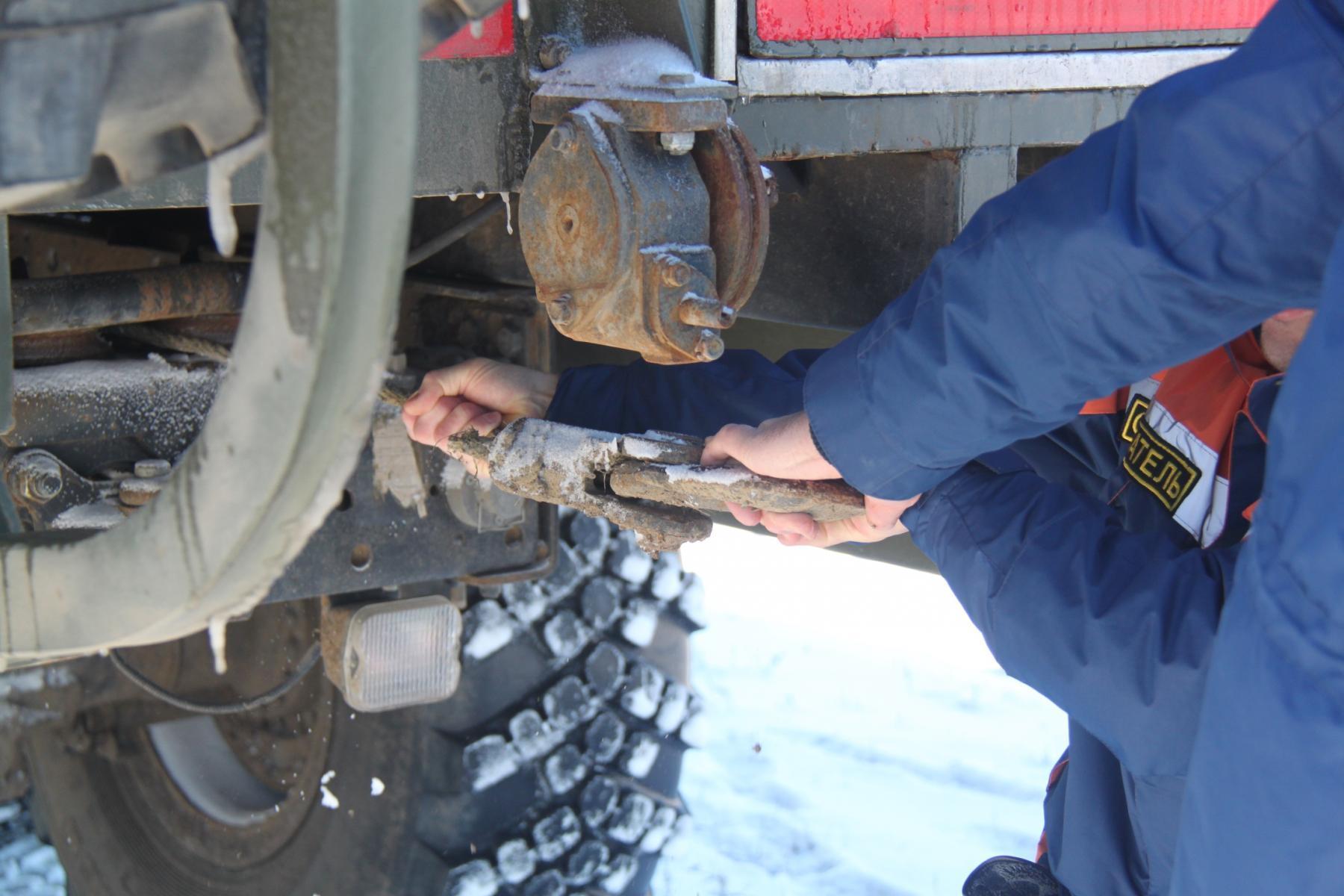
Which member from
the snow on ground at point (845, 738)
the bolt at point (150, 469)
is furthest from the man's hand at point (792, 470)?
the snow on ground at point (845, 738)

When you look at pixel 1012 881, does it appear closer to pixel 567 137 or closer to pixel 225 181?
pixel 567 137

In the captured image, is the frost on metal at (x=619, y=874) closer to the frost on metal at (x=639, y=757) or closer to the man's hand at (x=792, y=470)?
the frost on metal at (x=639, y=757)

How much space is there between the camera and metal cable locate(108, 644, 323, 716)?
2053mm

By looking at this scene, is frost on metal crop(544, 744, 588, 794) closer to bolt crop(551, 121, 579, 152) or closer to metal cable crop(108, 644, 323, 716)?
metal cable crop(108, 644, 323, 716)

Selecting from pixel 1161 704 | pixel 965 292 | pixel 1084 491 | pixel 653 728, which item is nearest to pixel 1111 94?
pixel 1084 491

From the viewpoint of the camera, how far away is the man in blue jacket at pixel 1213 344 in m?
0.83

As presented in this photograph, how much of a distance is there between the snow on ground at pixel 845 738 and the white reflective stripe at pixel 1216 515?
1.48 metres

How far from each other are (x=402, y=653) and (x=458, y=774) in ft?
0.94

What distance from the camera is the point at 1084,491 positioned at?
1.63 metres

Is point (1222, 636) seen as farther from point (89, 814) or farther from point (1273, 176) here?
point (89, 814)

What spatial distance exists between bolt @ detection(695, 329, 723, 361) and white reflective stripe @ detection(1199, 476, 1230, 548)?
0.49m

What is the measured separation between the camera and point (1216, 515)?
126 cm

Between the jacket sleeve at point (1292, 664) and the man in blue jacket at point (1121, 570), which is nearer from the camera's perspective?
the jacket sleeve at point (1292, 664)

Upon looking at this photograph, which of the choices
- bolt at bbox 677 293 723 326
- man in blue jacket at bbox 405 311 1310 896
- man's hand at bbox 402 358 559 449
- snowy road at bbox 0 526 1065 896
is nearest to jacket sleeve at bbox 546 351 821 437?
man's hand at bbox 402 358 559 449
